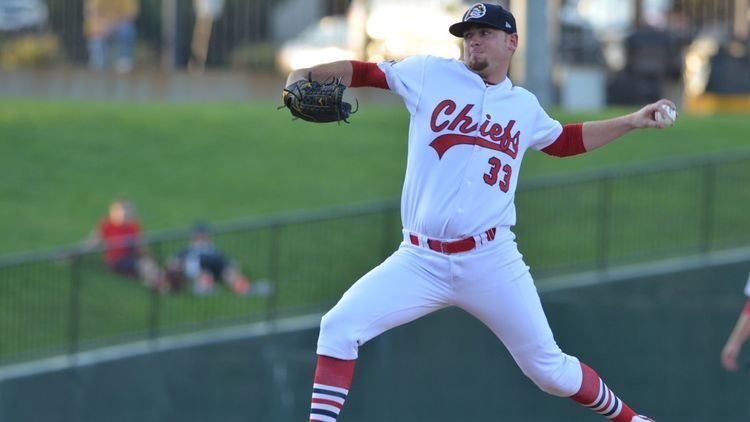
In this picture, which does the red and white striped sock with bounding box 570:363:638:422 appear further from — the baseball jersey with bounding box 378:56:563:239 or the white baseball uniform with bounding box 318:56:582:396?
the baseball jersey with bounding box 378:56:563:239

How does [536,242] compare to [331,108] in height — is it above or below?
below

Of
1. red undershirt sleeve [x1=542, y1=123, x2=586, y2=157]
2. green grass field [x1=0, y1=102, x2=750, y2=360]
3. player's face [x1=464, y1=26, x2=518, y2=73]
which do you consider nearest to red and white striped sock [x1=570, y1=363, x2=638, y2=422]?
red undershirt sleeve [x1=542, y1=123, x2=586, y2=157]

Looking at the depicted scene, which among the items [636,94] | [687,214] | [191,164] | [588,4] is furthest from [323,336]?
[588,4]

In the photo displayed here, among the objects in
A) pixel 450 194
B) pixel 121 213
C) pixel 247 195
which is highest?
pixel 450 194

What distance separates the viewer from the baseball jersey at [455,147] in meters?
6.61

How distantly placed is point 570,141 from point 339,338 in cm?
150

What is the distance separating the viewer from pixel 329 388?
6.51m

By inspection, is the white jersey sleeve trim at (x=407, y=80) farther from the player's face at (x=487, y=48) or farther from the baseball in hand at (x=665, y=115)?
the baseball in hand at (x=665, y=115)

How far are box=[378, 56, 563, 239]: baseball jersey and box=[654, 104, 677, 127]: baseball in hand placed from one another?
64 centimetres

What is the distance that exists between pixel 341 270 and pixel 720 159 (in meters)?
3.88

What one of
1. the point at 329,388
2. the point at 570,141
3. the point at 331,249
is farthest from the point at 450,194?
the point at 331,249

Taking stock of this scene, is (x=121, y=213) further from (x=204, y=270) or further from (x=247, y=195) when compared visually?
(x=247, y=195)

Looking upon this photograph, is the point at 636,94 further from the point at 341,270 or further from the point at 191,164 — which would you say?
the point at 341,270

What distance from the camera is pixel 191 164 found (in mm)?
18812
